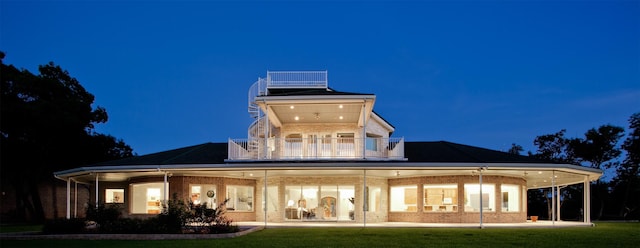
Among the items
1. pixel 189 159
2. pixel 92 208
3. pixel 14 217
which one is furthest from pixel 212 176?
pixel 14 217

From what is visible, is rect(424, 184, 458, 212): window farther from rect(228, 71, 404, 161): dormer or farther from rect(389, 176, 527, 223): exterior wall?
rect(228, 71, 404, 161): dormer

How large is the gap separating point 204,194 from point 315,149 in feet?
16.4

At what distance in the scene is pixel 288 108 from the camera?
72.6ft

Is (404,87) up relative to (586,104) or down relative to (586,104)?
up

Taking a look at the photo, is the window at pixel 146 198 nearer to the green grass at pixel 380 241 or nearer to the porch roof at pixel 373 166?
the porch roof at pixel 373 166

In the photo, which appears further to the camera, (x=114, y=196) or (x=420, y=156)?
(x=114, y=196)

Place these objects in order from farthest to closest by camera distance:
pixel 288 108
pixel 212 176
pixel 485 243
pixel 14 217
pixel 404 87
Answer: pixel 404 87, pixel 14 217, pixel 212 176, pixel 288 108, pixel 485 243

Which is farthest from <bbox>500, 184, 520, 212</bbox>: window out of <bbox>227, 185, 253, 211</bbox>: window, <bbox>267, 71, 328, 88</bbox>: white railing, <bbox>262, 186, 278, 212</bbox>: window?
<bbox>227, 185, 253, 211</bbox>: window

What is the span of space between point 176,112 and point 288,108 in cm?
12015

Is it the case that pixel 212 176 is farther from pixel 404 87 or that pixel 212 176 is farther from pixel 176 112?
pixel 404 87

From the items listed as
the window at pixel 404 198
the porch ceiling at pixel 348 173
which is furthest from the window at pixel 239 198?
the window at pixel 404 198

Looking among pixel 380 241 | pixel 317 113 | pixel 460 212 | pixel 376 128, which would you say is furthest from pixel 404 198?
pixel 380 241

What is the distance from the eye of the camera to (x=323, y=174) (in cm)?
2311

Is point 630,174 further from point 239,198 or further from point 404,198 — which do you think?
point 239,198
